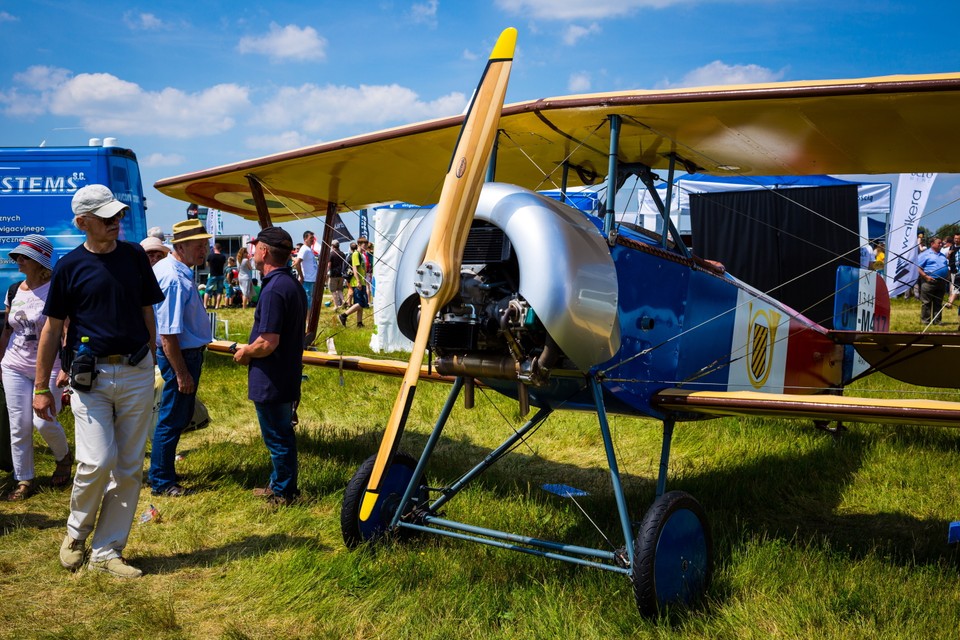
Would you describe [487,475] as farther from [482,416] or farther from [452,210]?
[452,210]

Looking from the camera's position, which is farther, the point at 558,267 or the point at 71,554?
the point at 71,554

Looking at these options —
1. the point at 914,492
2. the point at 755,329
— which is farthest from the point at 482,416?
the point at 914,492

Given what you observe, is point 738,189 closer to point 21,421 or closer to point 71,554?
point 21,421

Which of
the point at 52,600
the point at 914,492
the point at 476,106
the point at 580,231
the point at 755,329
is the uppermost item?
the point at 476,106

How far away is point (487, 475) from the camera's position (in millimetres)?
5953

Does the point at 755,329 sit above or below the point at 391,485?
above

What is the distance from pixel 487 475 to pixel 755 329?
7.33 feet

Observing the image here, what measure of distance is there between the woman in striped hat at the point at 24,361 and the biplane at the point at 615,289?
207 cm

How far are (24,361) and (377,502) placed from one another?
9.43 feet

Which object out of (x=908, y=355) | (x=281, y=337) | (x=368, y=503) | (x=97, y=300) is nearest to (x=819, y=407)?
(x=368, y=503)

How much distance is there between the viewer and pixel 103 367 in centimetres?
391

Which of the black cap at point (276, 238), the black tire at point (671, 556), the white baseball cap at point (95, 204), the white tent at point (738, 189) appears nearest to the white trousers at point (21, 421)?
the black cap at point (276, 238)

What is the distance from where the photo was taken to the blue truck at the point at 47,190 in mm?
10227

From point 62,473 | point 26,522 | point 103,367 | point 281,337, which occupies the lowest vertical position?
point 26,522
